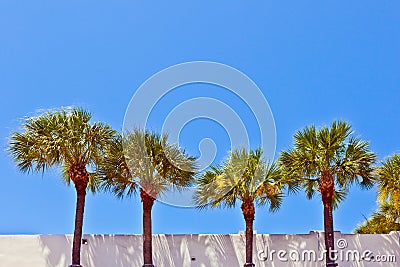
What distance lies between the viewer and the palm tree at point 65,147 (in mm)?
16203

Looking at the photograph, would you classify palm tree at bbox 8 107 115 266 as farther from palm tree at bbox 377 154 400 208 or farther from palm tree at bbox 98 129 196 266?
palm tree at bbox 377 154 400 208

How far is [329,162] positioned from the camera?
58.0 ft

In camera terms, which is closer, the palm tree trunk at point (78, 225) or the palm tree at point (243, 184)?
the palm tree trunk at point (78, 225)

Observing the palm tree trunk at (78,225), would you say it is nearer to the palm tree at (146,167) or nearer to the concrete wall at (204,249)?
the palm tree at (146,167)

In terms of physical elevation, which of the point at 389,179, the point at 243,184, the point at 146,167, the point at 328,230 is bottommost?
the point at 328,230

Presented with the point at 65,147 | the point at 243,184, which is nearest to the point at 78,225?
the point at 65,147

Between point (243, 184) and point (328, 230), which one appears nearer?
point (243, 184)

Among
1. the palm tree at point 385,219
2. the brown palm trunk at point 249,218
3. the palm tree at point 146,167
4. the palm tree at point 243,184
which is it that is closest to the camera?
the palm tree at point 146,167

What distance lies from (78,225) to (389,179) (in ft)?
32.6

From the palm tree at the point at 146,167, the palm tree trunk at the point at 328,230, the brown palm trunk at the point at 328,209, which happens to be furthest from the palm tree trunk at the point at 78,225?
the palm tree trunk at the point at 328,230

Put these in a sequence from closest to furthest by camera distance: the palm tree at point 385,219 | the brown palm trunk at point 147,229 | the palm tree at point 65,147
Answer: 1. the palm tree at point 65,147
2. the brown palm trunk at point 147,229
3. the palm tree at point 385,219

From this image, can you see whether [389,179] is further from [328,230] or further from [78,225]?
[78,225]

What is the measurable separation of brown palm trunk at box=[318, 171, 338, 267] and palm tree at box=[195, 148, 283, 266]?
1413 mm

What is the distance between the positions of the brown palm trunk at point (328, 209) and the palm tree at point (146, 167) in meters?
4.35
